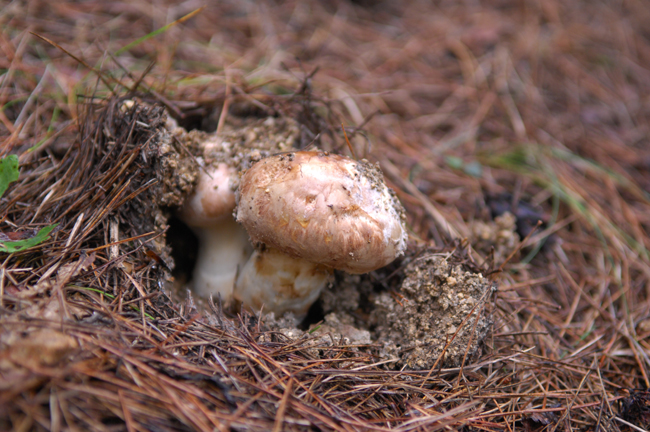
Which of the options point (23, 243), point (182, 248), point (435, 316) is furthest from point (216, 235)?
point (435, 316)

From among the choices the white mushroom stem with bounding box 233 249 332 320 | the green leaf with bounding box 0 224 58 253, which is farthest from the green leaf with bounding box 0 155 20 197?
the white mushroom stem with bounding box 233 249 332 320

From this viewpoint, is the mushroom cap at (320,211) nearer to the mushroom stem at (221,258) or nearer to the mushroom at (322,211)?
the mushroom at (322,211)

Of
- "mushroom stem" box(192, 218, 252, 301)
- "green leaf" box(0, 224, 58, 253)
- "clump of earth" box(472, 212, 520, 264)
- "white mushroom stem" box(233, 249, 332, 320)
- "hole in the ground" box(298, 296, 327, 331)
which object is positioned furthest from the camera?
"clump of earth" box(472, 212, 520, 264)

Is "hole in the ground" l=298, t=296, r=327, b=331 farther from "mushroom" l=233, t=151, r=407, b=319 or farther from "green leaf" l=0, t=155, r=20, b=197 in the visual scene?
"green leaf" l=0, t=155, r=20, b=197

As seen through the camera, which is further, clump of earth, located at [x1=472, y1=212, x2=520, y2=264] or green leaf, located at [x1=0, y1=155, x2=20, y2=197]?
clump of earth, located at [x1=472, y1=212, x2=520, y2=264]

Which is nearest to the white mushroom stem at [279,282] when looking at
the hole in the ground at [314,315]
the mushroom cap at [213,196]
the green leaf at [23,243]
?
the hole in the ground at [314,315]

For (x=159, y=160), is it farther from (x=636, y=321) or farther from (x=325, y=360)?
(x=636, y=321)

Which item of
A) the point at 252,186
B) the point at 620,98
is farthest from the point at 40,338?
the point at 620,98

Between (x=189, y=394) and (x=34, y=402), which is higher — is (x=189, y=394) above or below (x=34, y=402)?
below
